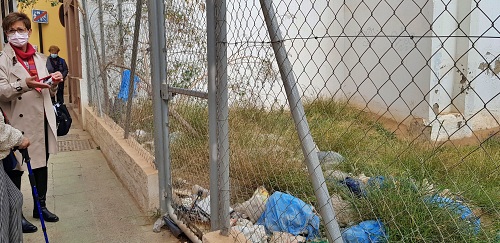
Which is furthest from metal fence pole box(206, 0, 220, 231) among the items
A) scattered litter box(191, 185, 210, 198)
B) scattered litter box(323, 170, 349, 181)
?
scattered litter box(323, 170, 349, 181)

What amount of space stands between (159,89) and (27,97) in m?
1.09

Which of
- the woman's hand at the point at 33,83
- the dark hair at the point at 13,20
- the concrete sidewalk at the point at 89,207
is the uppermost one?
the dark hair at the point at 13,20

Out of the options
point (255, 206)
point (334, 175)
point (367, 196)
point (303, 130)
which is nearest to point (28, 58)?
point (255, 206)

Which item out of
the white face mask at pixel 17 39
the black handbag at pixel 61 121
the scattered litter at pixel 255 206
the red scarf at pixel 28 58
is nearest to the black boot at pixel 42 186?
the black handbag at pixel 61 121

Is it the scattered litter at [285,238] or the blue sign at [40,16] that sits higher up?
the blue sign at [40,16]

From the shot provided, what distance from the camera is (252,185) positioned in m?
3.50

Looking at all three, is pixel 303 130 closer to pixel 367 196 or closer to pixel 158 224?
pixel 367 196

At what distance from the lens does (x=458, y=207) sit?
2.55 metres

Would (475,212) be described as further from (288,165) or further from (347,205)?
(288,165)

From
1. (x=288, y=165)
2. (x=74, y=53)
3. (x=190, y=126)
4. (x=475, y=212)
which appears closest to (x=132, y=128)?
(x=190, y=126)

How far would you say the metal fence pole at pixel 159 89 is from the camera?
10.9ft

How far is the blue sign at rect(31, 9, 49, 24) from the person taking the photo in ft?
42.8

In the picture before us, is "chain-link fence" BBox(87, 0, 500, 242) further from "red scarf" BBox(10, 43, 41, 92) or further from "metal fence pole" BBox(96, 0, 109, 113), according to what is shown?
"metal fence pole" BBox(96, 0, 109, 113)

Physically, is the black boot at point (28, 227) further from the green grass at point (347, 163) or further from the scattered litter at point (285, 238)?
the scattered litter at point (285, 238)
